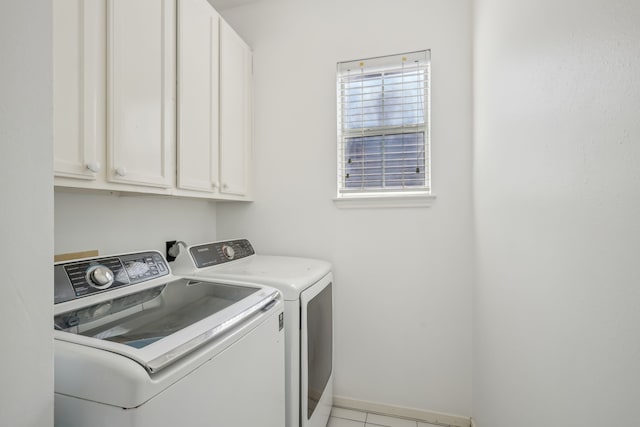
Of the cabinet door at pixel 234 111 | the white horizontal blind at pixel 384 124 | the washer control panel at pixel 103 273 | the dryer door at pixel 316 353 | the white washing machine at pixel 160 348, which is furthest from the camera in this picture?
the white horizontal blind at pixel 384 124

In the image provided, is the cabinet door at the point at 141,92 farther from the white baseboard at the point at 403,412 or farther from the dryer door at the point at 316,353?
the white baseboard at the point at 403,412

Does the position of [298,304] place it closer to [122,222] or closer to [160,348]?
[160,348]

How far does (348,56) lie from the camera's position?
1.97 m

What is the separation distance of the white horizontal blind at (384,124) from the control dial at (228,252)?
806mm

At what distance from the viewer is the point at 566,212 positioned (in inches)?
27.0

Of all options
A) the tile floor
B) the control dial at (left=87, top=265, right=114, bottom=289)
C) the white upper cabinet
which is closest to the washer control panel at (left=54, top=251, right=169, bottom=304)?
the control dial at (left=87, top=265, right=114, bottom=289)

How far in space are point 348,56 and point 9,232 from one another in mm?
1987

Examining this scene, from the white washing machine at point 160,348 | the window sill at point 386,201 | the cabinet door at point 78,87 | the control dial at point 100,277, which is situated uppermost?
the cabinet door at point 78,87

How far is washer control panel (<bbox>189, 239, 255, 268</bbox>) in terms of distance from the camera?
1.60 meters

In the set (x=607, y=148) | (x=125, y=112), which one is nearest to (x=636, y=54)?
(x=607, y=148)

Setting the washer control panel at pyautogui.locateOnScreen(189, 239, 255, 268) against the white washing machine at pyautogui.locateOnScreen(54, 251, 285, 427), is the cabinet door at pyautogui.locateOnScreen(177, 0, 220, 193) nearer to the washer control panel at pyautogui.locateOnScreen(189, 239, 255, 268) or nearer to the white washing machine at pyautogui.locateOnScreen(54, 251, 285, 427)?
the washer control panel at pyautogui.locateOnScreen(189, 239, 255, 268)

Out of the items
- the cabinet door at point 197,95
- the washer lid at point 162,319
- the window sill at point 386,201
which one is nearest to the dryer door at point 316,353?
the washer lid at point 162,319

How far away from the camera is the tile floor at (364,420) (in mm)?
1794

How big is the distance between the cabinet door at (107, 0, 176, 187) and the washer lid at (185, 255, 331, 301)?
1.72 feet
